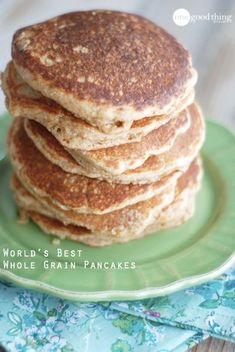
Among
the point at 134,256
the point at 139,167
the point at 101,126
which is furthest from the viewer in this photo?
the point at 134,256

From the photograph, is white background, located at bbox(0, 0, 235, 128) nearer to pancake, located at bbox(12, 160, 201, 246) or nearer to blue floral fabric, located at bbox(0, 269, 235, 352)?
pancake, located at bbox(12, 160, 201, 246)

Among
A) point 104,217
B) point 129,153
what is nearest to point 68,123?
point 129,153

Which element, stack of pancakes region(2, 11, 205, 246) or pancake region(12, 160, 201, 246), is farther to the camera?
pancake region(12, 160, 201, 246)

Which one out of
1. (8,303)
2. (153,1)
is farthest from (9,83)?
→ (153,1)

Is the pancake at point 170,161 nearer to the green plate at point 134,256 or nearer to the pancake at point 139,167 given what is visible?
the pancake at point 139,167

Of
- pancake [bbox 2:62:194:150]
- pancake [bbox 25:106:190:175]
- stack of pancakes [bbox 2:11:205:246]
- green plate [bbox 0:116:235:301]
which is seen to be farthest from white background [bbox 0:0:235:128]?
pancake [bbox 2:62:194:150]

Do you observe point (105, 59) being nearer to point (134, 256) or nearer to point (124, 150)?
point (124, 150)
